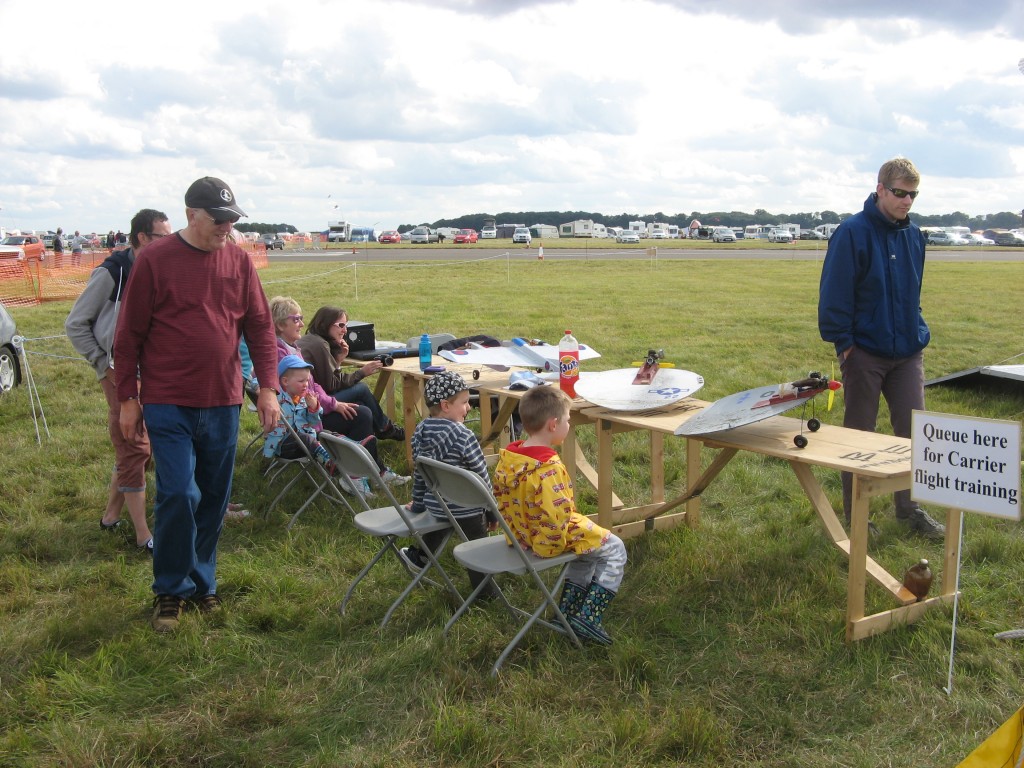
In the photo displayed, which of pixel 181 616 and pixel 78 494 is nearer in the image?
pixel 181 616

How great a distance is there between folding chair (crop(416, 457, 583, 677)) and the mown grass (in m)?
0.11

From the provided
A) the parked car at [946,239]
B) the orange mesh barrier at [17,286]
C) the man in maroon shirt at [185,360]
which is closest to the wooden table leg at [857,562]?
the man in maroon shirt at [185,360]

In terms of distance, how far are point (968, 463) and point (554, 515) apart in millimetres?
1534

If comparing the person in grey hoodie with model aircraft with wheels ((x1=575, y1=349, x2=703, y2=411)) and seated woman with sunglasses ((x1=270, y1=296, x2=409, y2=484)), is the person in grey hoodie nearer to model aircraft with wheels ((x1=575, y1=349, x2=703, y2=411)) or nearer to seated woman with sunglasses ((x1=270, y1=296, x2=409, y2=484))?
seated woman with sunglasses ((x1=270, y1=296, x2=409, y2=484))

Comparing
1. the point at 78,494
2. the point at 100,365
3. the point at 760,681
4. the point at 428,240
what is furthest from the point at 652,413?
the point at 428,240

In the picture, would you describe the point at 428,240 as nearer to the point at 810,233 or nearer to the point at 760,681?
the point at 810,233

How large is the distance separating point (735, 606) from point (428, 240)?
174 ft

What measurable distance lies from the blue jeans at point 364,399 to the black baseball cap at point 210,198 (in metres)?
2.84

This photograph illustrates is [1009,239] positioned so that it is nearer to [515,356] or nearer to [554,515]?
[515,356]

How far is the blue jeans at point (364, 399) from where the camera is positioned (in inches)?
249

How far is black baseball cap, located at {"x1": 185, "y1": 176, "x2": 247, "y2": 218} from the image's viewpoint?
A: 354 centimetres

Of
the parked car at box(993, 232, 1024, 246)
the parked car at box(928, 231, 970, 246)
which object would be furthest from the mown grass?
the parked car at box(993, 232, 1024, 246)

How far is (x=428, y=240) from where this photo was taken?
55.7 metres

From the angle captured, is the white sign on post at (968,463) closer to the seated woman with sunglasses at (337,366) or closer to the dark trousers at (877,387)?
the dark trousers at (877,387)
